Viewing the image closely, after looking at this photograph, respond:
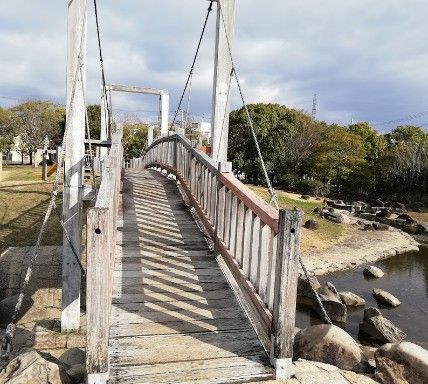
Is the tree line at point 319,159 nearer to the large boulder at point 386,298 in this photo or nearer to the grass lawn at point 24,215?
the grass lawn at point 24,215

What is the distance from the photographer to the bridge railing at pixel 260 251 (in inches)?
102

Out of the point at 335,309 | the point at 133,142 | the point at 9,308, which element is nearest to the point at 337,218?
the point at 335,309

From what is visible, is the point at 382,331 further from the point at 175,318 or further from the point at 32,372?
the point at 32,372

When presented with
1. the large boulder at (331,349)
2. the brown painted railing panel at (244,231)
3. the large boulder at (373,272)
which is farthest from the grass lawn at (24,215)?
the large boulder at (373,272)

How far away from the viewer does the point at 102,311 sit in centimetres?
244

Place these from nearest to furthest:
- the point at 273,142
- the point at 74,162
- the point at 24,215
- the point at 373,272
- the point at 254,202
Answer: the point at 254,202
the point at 74,162
the point at 24,215
the point at 373,272
the point at 273,142

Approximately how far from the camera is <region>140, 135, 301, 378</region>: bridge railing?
2.59m

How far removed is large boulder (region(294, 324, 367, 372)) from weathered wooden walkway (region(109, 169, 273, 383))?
3.56 feet

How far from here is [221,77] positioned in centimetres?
493

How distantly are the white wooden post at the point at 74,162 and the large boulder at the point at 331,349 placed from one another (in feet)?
9.35

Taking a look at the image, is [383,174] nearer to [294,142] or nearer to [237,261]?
[294,142]

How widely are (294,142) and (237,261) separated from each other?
29808 mm

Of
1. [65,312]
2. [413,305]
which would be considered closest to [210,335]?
[65,312]

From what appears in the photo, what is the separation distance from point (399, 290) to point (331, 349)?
9.29m
